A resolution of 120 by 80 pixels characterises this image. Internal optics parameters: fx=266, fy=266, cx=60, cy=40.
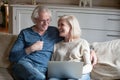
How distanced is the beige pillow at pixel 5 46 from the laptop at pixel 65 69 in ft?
2.26

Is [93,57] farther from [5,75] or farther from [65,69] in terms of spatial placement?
[5,75]

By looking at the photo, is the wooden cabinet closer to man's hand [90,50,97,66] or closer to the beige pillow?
the beige pillow

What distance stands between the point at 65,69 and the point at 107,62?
46 centimetres

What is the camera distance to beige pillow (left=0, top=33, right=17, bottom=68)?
269 centimetres

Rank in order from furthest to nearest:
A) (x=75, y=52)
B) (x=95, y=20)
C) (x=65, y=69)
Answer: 1. (x=95, y=20)
2. (x=75, y=52)
3. (x=65, y=69)

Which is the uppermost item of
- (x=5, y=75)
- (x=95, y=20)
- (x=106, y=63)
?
(x=95, y=20)

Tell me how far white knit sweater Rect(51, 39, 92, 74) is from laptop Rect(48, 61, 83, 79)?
0.14 meters

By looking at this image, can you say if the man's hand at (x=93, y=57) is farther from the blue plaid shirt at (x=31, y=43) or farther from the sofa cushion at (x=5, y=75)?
the sofa cushion at (x=5, y=75)

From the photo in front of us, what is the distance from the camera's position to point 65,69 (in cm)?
211

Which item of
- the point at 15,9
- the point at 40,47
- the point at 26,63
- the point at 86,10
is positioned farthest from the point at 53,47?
the point at 15,9

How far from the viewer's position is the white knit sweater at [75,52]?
2.26 meters

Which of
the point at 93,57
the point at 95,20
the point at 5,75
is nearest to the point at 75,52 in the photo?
the point at 93,57

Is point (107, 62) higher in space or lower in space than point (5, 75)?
higher

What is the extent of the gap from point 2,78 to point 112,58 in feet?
3.37
